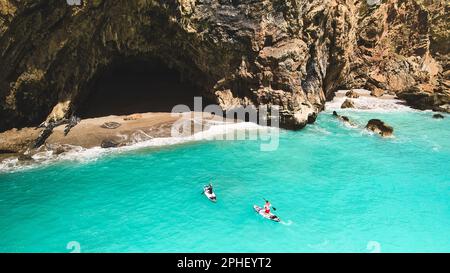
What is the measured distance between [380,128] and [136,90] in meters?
33.5

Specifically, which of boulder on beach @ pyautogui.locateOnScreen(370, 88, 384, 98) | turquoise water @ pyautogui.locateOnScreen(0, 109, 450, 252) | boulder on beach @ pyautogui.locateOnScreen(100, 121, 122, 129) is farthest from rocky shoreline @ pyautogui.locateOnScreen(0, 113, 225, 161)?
boulder on beach @ pyautogui.locateOnScreen(370, 88, 384, 98)

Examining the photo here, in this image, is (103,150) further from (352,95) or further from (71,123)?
(352,95)

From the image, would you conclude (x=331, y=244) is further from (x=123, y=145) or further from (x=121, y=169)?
(x=123, y=145)

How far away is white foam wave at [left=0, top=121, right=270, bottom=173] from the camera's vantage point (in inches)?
1334

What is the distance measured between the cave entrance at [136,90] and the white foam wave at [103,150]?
28.7 feet

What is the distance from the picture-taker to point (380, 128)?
42125 millimetres

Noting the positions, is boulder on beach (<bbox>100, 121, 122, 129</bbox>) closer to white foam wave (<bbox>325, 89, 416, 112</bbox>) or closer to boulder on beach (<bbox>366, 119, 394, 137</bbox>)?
boulder on beach (<bbox>366, 119, 394, 137</bbox>)

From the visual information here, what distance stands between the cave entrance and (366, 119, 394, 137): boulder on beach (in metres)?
20.8

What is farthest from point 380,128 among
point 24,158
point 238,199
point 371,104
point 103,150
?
point 24,158

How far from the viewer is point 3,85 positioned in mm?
36500
